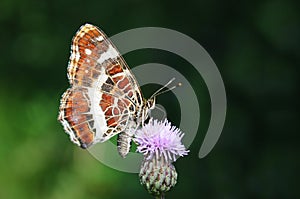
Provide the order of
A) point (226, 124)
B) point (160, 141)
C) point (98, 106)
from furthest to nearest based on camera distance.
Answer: point (226, 124) < point (98, 106) < point (160, 141)

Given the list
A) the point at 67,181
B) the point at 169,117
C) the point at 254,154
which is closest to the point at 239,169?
the point at 254,154

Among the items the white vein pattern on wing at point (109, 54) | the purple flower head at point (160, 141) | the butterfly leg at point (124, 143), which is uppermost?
the white vein pattern on wing at point (109, 54)

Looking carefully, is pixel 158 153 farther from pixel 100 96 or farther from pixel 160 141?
pixel 100 96

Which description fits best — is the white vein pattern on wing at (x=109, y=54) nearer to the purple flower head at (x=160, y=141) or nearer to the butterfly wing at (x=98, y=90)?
the butterfly wing at (x=98, y=90)

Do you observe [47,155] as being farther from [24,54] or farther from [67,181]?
[24,54]

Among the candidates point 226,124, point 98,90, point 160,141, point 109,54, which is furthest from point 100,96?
point 226,124

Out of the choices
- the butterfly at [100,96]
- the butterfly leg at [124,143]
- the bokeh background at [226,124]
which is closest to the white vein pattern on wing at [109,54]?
the butterfly at [100,96]

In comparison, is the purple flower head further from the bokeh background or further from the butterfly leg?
the bokeh background
